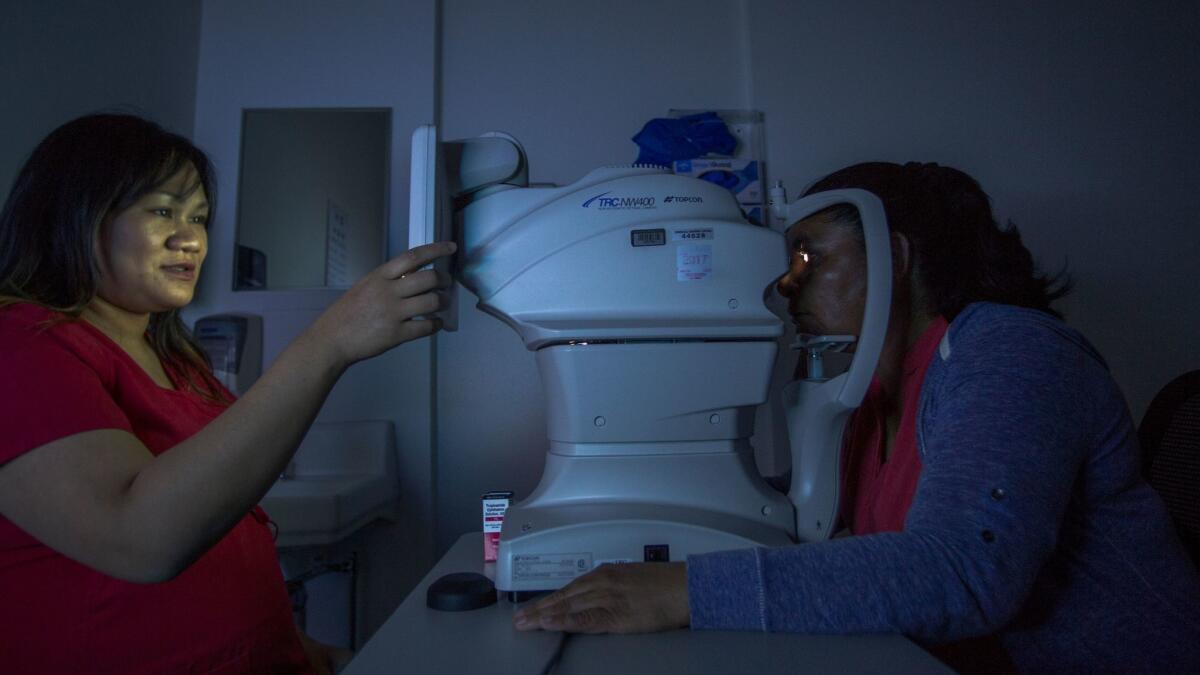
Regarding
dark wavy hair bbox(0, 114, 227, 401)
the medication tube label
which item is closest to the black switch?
the medication tube label

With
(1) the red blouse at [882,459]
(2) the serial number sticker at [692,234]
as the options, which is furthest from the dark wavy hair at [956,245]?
(2) the serial number sticker at [692,234]

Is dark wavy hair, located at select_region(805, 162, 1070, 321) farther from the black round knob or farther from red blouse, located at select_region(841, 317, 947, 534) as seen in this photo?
the black round knob

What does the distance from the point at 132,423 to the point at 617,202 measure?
2.22 ft

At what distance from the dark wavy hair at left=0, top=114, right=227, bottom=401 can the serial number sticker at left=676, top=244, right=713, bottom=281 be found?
0.73 metres

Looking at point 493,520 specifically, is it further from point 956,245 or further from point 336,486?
point 956,245

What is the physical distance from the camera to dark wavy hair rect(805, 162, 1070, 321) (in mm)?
915

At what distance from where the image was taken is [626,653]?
1.88 ft

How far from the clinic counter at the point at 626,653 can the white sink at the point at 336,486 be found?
2.50 feet

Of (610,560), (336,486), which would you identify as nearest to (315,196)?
(336,486)

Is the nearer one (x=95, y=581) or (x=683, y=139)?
(x=95, y=581)

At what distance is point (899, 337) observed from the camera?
3.14 feet

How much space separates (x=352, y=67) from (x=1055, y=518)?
1.88 m

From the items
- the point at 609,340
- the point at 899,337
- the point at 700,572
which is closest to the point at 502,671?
the point at 700,572

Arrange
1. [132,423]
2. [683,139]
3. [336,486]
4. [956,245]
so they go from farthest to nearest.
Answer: [683,139], [336,486], [956,245], [132,423]
